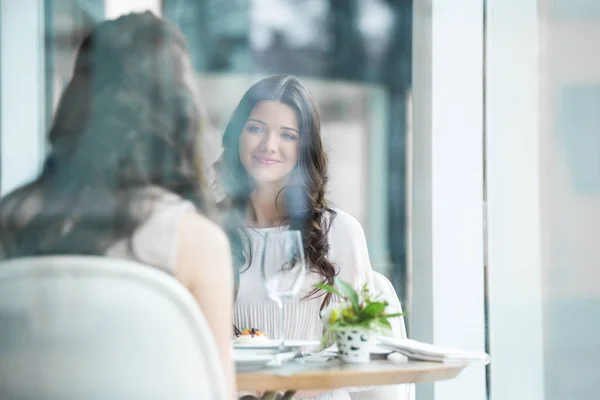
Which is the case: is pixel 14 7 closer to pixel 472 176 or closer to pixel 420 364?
pixel 420 364

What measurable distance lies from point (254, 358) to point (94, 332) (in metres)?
0.41

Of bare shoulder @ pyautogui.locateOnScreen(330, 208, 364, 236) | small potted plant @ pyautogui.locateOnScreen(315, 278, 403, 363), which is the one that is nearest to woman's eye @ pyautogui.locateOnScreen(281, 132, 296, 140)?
bare shoulder @ pyautogui.locateOnScreen(330, 208, 364, 236)

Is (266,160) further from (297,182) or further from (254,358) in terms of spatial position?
(254,358)

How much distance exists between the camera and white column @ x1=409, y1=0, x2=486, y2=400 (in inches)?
90.0

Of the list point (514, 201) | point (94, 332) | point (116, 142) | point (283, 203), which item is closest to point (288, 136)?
point (283, 203)

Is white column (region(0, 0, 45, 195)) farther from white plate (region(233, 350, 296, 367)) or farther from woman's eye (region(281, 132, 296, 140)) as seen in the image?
woman's eye (region(281, 132, 296, 140))

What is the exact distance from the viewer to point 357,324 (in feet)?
3.99

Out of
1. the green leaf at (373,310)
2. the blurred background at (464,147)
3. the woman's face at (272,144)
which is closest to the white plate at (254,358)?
the green leaf at (373,310)

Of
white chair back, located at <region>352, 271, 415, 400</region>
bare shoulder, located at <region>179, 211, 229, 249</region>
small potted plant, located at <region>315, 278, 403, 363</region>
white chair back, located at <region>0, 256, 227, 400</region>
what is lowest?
white chair back, located at <region>352, 271, 415, 400</region>

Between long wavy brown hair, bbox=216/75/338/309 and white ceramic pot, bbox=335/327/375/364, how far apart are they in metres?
0.58

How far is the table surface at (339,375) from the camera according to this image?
1047 mm

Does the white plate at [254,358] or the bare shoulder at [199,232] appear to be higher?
the bare shoulder at [199,232]

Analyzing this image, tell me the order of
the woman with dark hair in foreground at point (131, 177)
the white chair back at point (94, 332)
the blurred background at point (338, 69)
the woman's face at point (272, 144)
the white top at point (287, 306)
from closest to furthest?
the white chair back at point (94, 332)
the woman with dark hair in foreground at point (131, 177)
the blurred background at point (338, 69)
the white top at point (287, 306)
the woman's face at point (272, 144)

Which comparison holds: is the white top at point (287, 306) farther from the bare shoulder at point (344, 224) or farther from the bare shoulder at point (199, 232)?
the bare shoulder at point (199, 232)
